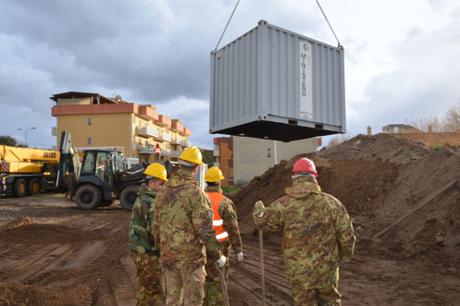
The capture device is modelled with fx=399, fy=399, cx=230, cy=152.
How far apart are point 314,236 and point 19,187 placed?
76.7ft

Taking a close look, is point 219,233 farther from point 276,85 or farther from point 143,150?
point 143,150

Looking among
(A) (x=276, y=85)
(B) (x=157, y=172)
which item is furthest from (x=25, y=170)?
(B) (x=157, y=172)

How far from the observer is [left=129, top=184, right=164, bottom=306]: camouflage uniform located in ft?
14.4

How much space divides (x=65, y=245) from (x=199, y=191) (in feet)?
24.7

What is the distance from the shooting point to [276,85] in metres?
7.12

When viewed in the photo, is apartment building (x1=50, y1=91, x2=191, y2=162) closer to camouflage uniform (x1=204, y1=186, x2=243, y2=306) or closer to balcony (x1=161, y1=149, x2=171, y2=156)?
balcony (x1=161, y1=149, x2=171, y2=156)

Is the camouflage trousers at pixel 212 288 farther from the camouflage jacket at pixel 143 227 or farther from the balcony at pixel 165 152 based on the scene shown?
the balcony at pixel 165 152

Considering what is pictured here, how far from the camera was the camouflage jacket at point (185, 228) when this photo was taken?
3510 millimetres

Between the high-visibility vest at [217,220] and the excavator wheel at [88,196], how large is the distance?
44.1ft

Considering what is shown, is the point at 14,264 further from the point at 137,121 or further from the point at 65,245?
the point at 137,121

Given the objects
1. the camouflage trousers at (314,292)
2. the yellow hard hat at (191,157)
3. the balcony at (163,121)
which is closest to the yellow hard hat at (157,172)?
the yellow hard hat at (191,157)

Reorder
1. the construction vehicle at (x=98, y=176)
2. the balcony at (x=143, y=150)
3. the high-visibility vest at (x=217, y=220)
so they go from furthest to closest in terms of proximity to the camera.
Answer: the balcony at (x=143, y=150)
the construction vehicle at (x=98, y=176)
the high-visibility vest at (x=217, y=220)

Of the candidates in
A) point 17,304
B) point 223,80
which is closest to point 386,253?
point 223,80

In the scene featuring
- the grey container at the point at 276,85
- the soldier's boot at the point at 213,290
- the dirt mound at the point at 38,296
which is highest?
the grey container at the point at 276,85
